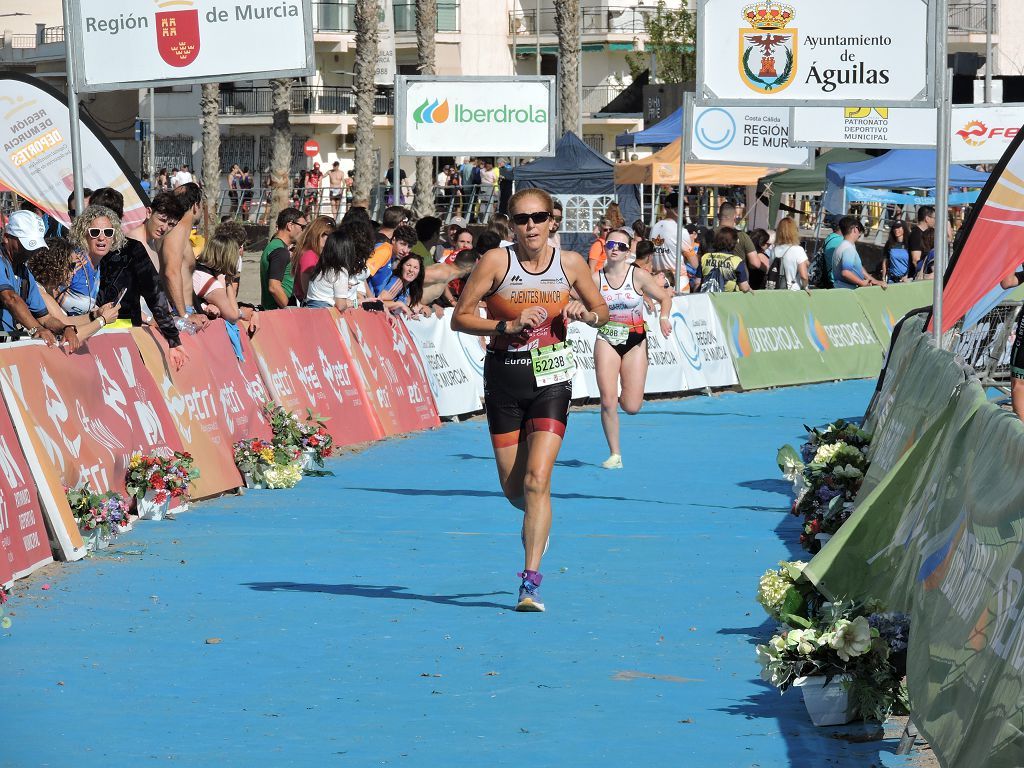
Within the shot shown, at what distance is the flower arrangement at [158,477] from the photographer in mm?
11406

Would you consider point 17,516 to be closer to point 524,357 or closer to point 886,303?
point 524,357

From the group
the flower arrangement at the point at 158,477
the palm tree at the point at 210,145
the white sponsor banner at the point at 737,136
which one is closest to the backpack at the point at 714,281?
the white sponsor banner at the point at 737,136

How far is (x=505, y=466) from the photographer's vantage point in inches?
349

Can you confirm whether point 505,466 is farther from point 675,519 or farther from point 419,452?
point 419,452

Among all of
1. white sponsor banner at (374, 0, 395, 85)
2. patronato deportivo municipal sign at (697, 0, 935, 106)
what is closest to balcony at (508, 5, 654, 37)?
white sponsor banner at (374, 0, 395, 85)

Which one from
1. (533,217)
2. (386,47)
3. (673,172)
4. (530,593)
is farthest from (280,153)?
(530,593)

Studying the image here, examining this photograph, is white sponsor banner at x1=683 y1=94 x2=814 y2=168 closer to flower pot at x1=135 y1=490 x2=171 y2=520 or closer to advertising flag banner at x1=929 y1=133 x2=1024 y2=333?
advertising flag banner at x1=929 y1=133 x2=1024 y2=333

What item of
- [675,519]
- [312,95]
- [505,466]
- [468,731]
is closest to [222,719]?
[468,731]

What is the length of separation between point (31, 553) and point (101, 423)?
176cm

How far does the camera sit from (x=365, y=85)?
137ft

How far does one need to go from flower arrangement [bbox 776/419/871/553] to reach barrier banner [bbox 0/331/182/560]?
426 centimetres

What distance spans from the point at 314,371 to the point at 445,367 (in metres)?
3.38

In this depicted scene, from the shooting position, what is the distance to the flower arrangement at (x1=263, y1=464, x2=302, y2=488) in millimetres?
13320

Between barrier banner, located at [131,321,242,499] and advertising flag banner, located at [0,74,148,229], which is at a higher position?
advertising flag banner, located at [0,74,148,229]
